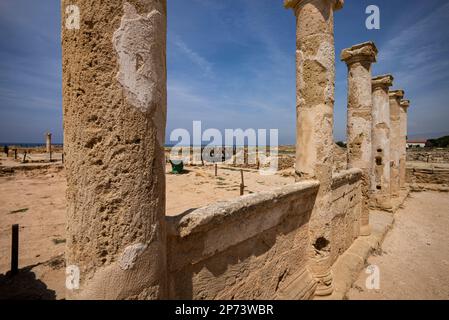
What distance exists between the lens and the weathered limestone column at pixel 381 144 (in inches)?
312

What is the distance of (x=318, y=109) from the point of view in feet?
11.7

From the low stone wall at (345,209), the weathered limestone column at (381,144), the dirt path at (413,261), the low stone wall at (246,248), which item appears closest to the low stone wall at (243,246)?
the low stone wall at (246,248)

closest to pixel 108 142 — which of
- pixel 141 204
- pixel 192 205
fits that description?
pixel 141 204

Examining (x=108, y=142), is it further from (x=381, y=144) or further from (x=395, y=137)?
(x=395, y=137)

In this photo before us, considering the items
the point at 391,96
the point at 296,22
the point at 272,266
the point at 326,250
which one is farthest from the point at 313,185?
the point at 391,96

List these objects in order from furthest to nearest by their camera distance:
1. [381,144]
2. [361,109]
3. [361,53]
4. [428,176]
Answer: [428,176]
[381,144]
[361,109]
[361,53]

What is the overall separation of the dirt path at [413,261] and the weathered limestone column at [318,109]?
0.95 metres

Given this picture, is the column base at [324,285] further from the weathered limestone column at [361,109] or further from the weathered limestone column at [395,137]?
the weathered limestone column at [395,137]

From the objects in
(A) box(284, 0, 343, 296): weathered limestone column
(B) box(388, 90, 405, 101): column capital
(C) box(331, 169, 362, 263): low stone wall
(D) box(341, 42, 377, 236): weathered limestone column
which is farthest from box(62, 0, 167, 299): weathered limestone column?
(B) box(388, 90, 405, 101): column capital

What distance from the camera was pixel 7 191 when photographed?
423 inches

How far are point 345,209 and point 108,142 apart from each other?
190 inches

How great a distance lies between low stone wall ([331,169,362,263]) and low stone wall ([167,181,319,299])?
1000 millimetres
